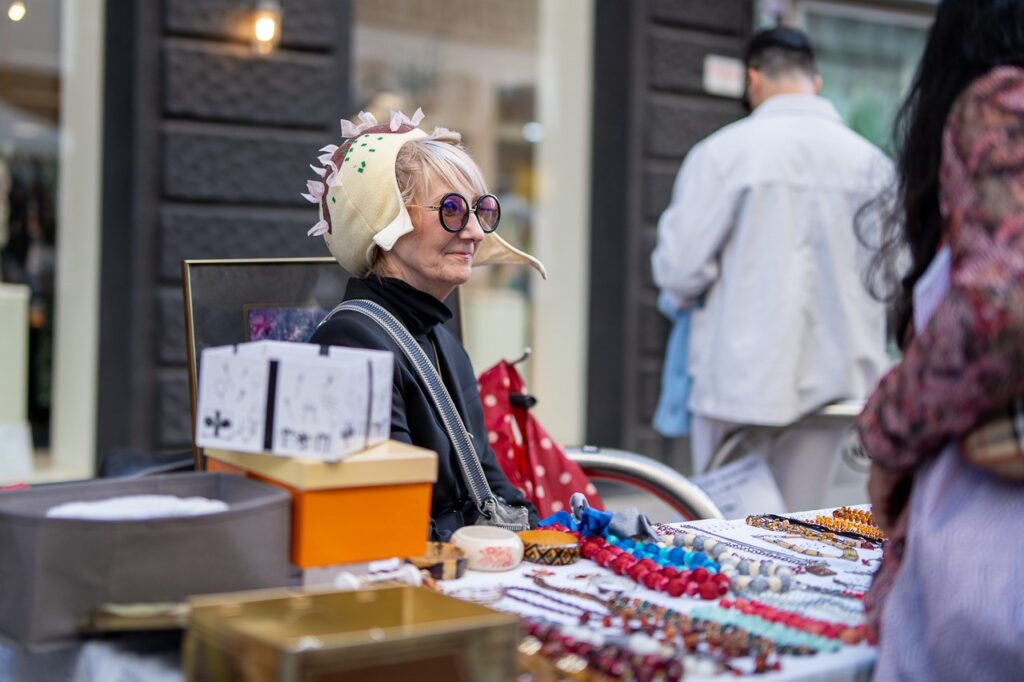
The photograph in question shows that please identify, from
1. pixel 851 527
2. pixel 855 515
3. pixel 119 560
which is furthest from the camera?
pixel 855 515

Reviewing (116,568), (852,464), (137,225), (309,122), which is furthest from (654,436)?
(116,568)

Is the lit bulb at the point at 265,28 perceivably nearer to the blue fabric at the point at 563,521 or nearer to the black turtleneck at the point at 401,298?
the black turtleneck at the point at 401,298

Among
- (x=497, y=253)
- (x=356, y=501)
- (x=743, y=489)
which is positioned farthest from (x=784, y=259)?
(x=356, y=501)

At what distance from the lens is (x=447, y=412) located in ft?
7.76

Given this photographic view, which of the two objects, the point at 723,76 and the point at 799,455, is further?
the point at 723,76

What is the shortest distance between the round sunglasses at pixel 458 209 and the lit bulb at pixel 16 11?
3.34 metres

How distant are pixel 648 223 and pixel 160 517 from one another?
5115mm

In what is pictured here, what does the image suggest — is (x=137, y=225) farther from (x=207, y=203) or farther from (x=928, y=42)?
(x=928, y=42)

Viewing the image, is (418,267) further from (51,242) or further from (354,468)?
(51,242)

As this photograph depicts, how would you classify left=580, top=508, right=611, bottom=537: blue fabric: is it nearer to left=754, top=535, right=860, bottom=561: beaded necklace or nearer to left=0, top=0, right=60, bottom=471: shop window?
left=754, top=535, right=860, bottom=561: beaded necklace

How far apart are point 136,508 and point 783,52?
345 cm

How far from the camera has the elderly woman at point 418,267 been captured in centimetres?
234

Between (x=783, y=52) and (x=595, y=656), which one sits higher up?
(x=783, y=52)

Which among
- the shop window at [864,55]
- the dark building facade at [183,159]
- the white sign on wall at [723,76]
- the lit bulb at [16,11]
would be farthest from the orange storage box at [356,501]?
the shop window at [864,55]
